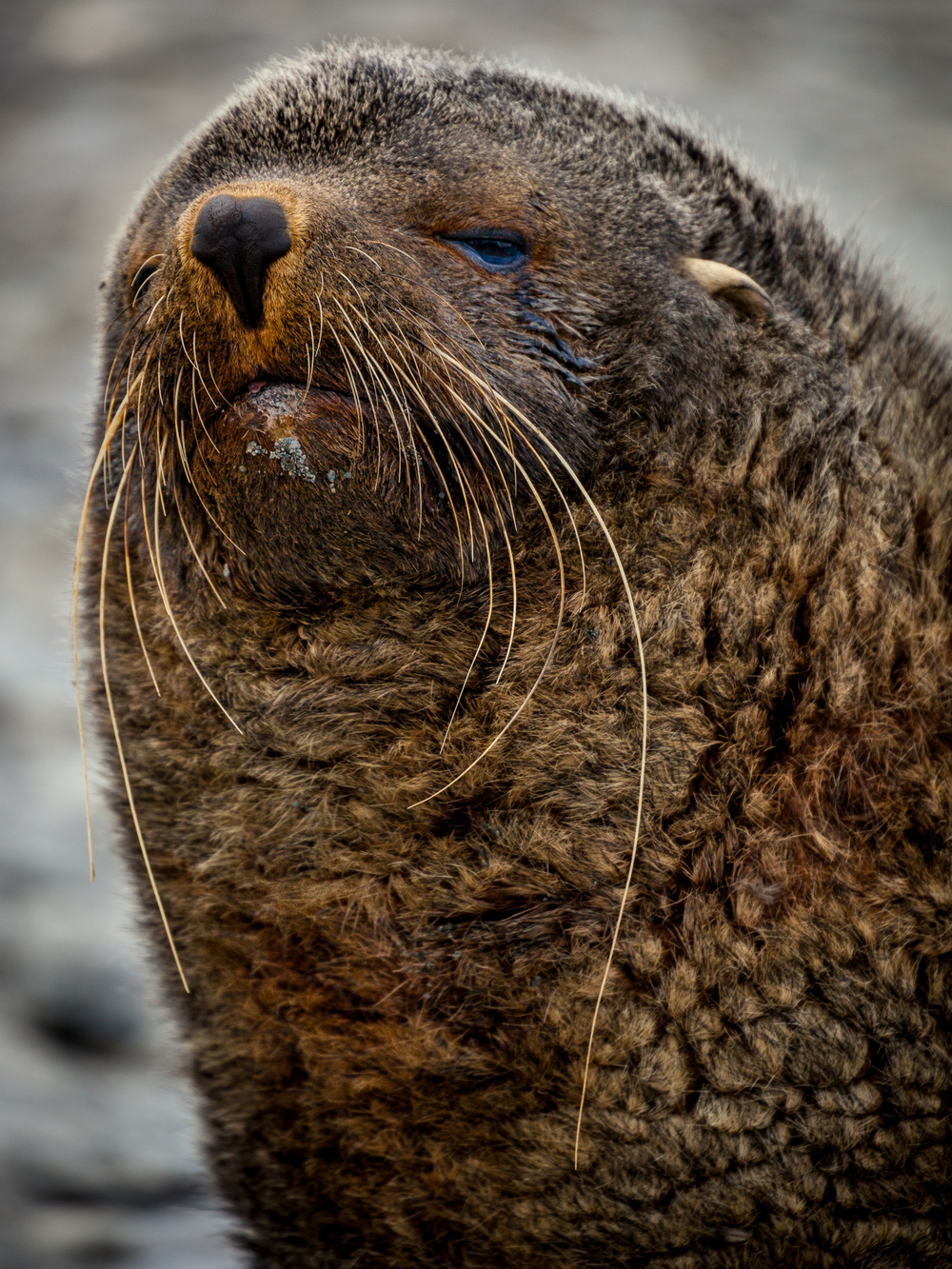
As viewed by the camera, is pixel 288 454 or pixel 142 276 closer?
pixel 288 454

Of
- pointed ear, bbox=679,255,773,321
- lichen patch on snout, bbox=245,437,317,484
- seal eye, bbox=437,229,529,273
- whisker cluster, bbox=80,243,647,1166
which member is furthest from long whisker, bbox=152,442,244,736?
pointed ear, bbox=679,255,773,321

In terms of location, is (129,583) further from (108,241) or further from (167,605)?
(108,241)

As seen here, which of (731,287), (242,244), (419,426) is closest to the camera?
(242,244)

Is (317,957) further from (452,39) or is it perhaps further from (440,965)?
(452,39)

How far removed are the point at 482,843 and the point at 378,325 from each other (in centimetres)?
93

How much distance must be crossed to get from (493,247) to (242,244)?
0.50 meters

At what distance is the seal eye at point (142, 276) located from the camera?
8.69 feet

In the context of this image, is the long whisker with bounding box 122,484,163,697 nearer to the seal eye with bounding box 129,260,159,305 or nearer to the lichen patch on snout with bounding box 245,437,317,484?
the seal eye with bounding box 129,260,159,305

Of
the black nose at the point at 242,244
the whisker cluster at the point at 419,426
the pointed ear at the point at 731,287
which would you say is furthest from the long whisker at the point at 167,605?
the pointed ear at the point at 731,287

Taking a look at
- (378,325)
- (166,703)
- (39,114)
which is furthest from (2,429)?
(378,325)

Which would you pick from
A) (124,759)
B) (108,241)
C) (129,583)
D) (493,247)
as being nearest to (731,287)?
(493,247)

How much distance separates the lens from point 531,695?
2439 mm

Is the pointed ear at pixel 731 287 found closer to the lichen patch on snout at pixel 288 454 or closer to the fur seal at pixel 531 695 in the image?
the fur seal at pixel 531 695

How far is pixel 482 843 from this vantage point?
8.02 ft
